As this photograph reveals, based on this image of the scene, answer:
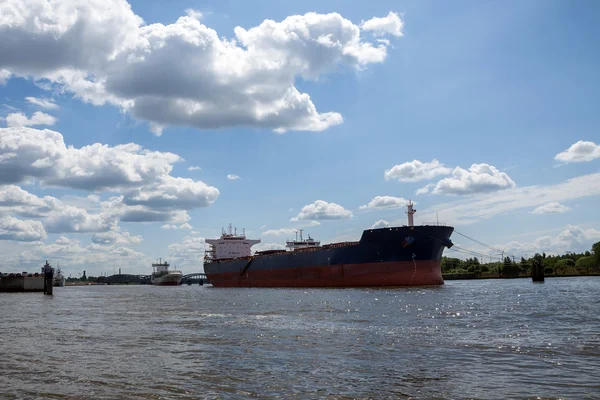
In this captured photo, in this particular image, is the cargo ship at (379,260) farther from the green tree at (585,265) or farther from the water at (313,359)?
the green tree at (585,265)

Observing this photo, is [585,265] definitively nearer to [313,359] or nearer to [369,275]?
[369,275]

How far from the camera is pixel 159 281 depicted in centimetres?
13088

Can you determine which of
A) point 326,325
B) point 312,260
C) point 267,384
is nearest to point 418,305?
point 326,325

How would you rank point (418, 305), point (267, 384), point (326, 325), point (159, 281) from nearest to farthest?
1. point (267, 384)
2. point (326, 325)
3. point (418, 305)
4. point (159, 281)

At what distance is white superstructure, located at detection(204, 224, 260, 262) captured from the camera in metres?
83.6

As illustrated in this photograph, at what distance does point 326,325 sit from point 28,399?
11.3 m

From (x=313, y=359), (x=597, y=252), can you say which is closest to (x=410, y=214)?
(x=313, y=359)

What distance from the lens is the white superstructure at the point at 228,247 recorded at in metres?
83.6

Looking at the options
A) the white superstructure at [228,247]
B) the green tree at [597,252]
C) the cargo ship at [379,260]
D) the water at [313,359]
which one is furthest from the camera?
the green tree at [597,252]

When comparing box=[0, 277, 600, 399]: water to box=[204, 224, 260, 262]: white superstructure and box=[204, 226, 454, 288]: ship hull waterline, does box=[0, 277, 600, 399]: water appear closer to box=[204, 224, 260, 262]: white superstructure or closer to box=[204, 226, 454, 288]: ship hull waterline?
box=[204, 226, 454, 288]: ship hull waterline

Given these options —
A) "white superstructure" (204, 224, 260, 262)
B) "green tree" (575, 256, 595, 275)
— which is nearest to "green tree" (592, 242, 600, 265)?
"green tree" (575, 256, 595, 275)

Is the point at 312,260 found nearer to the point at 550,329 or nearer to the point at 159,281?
the point at 550,329

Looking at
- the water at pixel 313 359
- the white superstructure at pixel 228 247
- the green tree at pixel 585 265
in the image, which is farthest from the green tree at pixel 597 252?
the water at pixel 313 359

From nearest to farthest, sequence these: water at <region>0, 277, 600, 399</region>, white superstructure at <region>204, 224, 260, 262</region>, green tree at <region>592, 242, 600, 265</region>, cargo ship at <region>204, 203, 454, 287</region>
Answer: water at <region>0, 277, 600, 399</region>, cargo ship at <region>204, 203, 454, 287</region>, white superstructure at <region>204, 224, 260, 262</region>, green tree at <region>592, 242, 600, 265</region>
